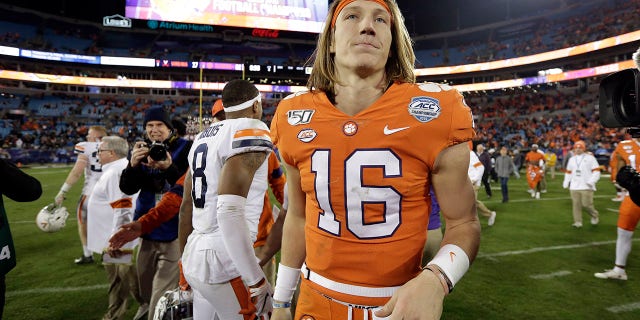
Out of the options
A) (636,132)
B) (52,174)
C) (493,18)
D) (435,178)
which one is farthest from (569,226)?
(493,18)

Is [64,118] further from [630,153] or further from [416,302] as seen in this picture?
[416,302]

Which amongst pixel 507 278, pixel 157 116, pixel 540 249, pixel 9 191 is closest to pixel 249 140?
pixel 9 191

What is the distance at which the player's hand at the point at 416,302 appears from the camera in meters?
1.12

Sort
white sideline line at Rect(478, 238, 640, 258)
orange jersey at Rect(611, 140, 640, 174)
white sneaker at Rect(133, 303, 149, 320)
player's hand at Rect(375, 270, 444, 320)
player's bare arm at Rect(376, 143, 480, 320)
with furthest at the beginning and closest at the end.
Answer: white sideline line at Rect(478, 238, 640, 258)
orange jersey at Rect(611, 140, 640, 174)
white sneaker at Rect(133, 303, 149, 320)
player's bare arm at Rect(376, 143, 480, 320)
player's hand at Rect(375, 270, 444, 320)

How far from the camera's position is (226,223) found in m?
2.24

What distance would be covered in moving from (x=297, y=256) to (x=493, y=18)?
168ft

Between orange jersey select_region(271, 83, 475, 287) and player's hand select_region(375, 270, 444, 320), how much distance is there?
313 millimetres

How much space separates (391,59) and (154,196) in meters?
3.15

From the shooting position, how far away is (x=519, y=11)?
43.6 m

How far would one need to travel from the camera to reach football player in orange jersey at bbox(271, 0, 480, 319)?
4.82 feet

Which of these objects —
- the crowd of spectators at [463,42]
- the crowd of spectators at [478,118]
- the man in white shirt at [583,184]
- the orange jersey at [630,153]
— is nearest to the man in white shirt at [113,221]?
the orange jersey at [630,153]

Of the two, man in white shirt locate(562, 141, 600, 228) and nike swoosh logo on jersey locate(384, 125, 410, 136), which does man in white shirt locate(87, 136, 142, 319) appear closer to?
nike swoosh logo on jersey locate(384, 125, 410, 136)

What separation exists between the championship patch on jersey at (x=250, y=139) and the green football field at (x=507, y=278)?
120 inches

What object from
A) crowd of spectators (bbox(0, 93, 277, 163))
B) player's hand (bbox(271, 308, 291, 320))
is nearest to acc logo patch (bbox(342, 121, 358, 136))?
player's hand (bbox(271, 308, 291, 320))
